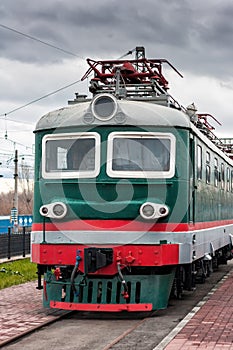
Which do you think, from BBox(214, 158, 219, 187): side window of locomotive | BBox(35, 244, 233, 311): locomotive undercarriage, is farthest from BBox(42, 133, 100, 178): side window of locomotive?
BBox(214, 158, 219, 187): side window of locomotive

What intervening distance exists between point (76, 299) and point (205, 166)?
430cm

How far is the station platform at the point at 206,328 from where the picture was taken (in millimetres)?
9055

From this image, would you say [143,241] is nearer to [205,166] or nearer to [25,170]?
[205,166]

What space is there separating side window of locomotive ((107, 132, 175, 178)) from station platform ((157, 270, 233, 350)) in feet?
7.74

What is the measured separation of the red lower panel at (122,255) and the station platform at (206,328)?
102cm

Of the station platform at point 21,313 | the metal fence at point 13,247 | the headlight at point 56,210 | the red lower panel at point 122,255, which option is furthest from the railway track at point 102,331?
the metal fence at point 13,247

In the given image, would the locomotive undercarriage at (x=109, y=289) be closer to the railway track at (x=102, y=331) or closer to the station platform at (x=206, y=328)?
the railway track at (x=102, y=331)

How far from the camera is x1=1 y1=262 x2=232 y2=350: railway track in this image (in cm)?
952

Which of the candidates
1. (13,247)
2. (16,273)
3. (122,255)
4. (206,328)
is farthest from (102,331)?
(13,247)

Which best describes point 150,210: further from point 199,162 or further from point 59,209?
point 199,162

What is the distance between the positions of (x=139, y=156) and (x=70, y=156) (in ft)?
3.79

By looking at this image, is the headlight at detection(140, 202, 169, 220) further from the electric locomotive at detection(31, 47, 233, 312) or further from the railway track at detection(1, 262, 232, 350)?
the railway track at detection(1, 262, 232, 350)

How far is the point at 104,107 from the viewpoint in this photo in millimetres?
11602

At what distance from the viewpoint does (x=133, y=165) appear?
1146 centimetres
